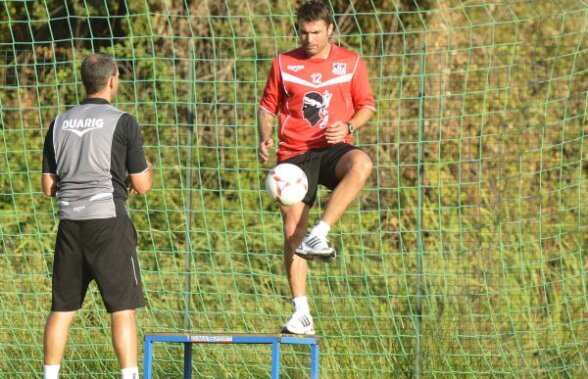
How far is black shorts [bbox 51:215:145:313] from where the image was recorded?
19.2ft

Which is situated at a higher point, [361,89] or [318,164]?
[361,89]

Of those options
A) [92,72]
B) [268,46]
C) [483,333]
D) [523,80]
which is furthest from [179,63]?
[92,72]

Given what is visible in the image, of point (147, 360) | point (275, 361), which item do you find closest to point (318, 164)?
point (275, 361)

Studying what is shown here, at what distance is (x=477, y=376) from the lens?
318 inches

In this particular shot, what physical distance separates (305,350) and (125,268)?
9.21 feet

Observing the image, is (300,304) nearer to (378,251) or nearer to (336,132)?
(336,132)

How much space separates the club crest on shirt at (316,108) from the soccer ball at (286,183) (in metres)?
0.36

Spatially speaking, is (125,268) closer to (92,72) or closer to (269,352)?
(92,72)

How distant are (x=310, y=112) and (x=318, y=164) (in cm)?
31

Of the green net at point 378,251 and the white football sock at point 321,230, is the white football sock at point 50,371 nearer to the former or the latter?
the white football sock at point 321,230

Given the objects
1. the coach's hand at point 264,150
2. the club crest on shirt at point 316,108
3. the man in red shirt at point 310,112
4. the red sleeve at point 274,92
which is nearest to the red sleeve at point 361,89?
the man in red shirt at point 310,112

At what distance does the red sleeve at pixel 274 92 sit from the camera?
6.68m

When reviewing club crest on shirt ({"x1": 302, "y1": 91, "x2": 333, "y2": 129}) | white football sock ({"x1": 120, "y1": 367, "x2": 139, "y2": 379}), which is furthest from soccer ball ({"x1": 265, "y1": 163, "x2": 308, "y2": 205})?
white football sock ({"x1": 120, "y1": 367, "x2": 139, "y2": 379})

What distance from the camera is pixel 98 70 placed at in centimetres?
591
